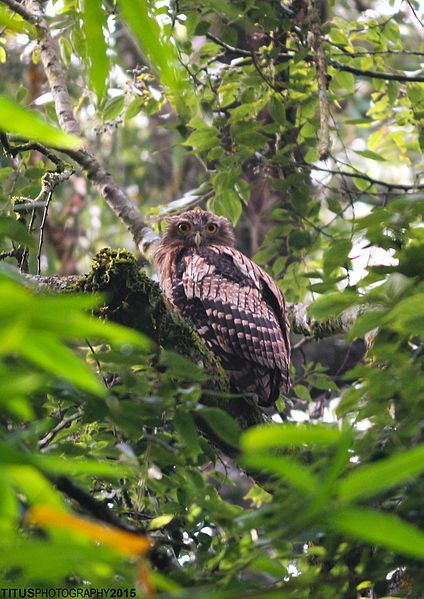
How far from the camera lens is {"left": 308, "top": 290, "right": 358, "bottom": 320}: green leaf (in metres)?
2.15

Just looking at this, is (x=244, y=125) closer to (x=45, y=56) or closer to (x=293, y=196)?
(x=293, y=196)

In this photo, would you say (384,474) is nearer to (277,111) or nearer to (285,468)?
(285,468)

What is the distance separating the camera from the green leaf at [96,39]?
121cm

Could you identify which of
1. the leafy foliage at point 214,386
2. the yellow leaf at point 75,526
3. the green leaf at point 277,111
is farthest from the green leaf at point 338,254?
the green leaf at point 277,111

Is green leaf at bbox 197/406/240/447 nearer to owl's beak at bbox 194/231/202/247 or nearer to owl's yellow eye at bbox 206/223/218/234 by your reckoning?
owl's beak at bbox 194/231/202/247

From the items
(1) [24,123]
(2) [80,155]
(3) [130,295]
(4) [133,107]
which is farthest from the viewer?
(4) [133,107]

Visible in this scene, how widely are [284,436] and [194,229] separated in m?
4.76

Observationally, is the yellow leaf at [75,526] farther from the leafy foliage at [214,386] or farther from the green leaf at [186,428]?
the green leaf at [186,428]

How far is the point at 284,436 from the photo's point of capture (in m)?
0.97

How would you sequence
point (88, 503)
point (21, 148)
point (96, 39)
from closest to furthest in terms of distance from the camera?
point (96, 39) → point (88, 503) → point (21, 148)

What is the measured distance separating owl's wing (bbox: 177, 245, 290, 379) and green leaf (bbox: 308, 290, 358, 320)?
2.47m

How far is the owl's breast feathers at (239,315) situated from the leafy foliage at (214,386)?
0.25 metres

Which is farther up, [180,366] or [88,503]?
[180,366]

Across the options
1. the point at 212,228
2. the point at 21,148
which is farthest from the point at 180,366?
the point at 212,228
